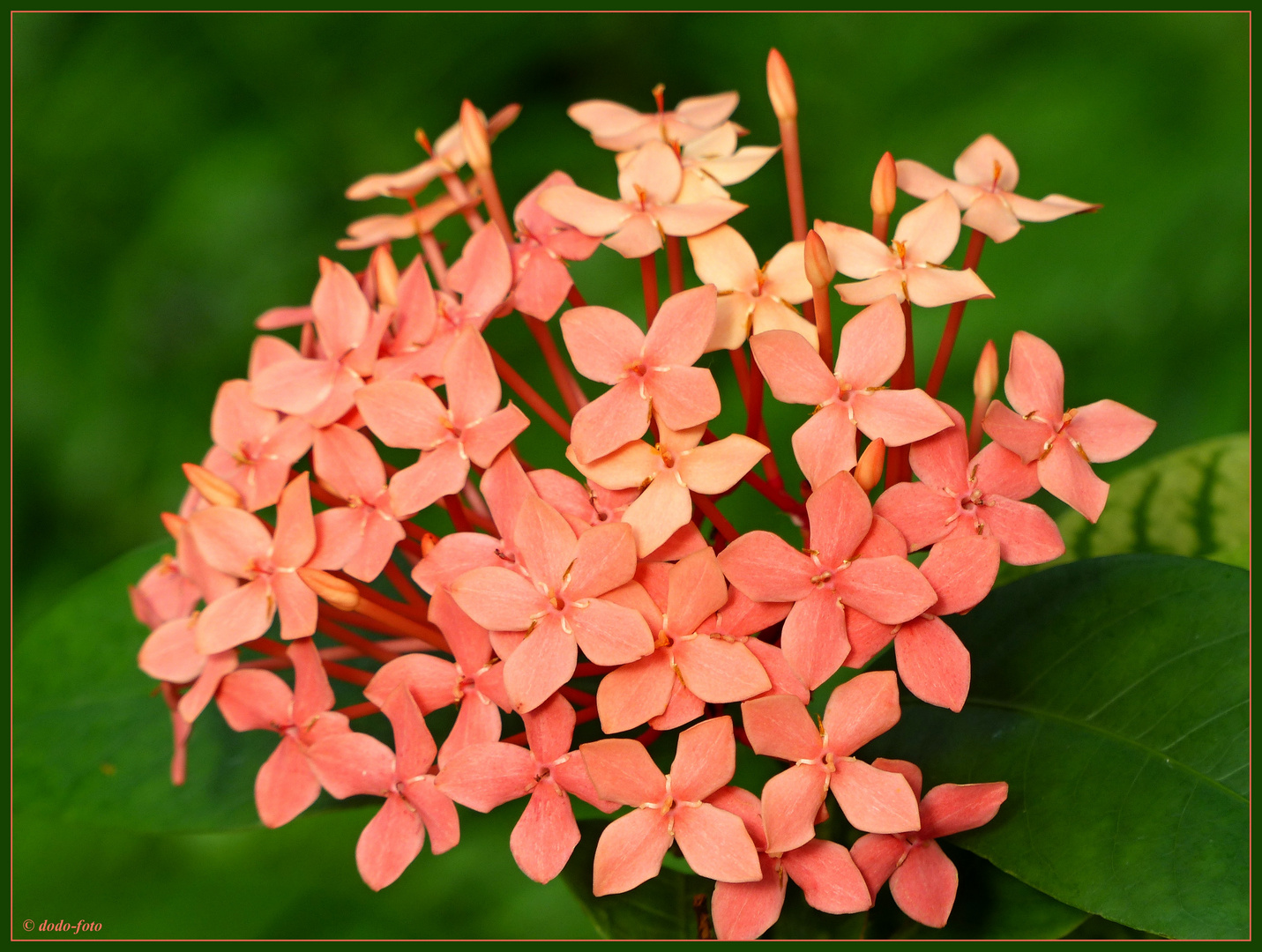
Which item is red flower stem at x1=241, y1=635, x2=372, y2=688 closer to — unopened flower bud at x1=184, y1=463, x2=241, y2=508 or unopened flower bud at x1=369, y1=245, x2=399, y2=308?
unopened flower bud at x1=184, y1=463, x2=241, y2=508

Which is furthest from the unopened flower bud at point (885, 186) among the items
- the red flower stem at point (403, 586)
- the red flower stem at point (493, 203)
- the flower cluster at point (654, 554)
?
the red flower stem at point (403, 586)

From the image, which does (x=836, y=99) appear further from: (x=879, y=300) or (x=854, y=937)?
(x=854, y=937)

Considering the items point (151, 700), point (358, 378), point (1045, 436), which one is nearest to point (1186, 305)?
point (1045, 436)

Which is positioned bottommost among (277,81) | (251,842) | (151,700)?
(251,842)

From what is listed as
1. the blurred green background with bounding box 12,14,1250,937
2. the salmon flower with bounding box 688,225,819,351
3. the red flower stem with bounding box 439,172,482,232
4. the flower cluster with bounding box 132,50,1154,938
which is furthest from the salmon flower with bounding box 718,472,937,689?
the blurred green background with bounding box 12,14,1250,937

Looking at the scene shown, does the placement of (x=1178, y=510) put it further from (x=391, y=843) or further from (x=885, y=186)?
(x=391, y=843)
